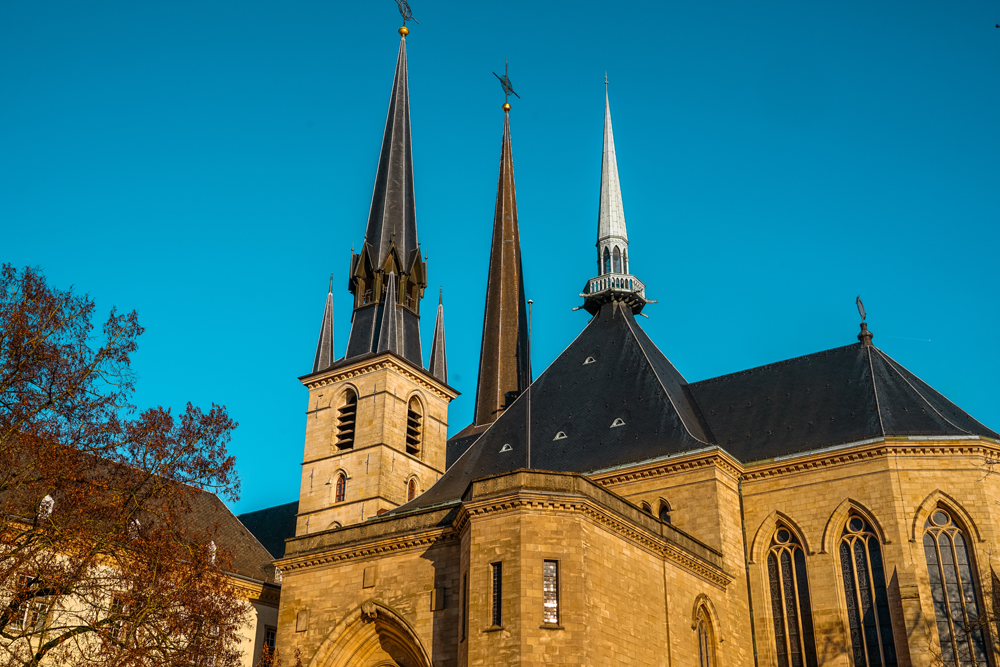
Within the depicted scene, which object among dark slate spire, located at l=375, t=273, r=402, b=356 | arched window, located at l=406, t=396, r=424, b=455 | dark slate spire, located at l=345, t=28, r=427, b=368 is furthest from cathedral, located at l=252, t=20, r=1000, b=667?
dark slate spire, located at l=345, t=28, r=427, b=368

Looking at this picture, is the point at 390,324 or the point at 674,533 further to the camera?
the point at 390,324

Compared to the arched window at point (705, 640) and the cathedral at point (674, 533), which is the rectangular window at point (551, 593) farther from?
the arched window at point (705, 640)

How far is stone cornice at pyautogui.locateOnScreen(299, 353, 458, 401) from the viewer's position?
135 ft

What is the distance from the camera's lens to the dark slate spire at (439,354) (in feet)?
146

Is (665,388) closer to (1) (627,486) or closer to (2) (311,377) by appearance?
(1) (627,486)

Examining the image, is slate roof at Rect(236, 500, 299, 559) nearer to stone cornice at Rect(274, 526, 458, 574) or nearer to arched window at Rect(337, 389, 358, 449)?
arched window at Rect(337, 389, 358, 449)

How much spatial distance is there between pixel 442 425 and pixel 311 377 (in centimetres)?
592

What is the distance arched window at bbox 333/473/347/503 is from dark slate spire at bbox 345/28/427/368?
526cm

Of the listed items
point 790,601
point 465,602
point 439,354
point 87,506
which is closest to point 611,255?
point 439,354

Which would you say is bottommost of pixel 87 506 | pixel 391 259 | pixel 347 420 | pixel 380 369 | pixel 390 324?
pixel 87 506

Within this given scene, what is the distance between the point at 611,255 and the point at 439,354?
29.4ft

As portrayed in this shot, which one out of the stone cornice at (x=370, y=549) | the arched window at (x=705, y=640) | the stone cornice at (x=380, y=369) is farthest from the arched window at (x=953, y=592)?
the stone cornice at (x=380, y=369)

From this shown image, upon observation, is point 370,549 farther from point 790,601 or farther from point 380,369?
point 380,369

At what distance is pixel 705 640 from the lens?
26.6 meters
